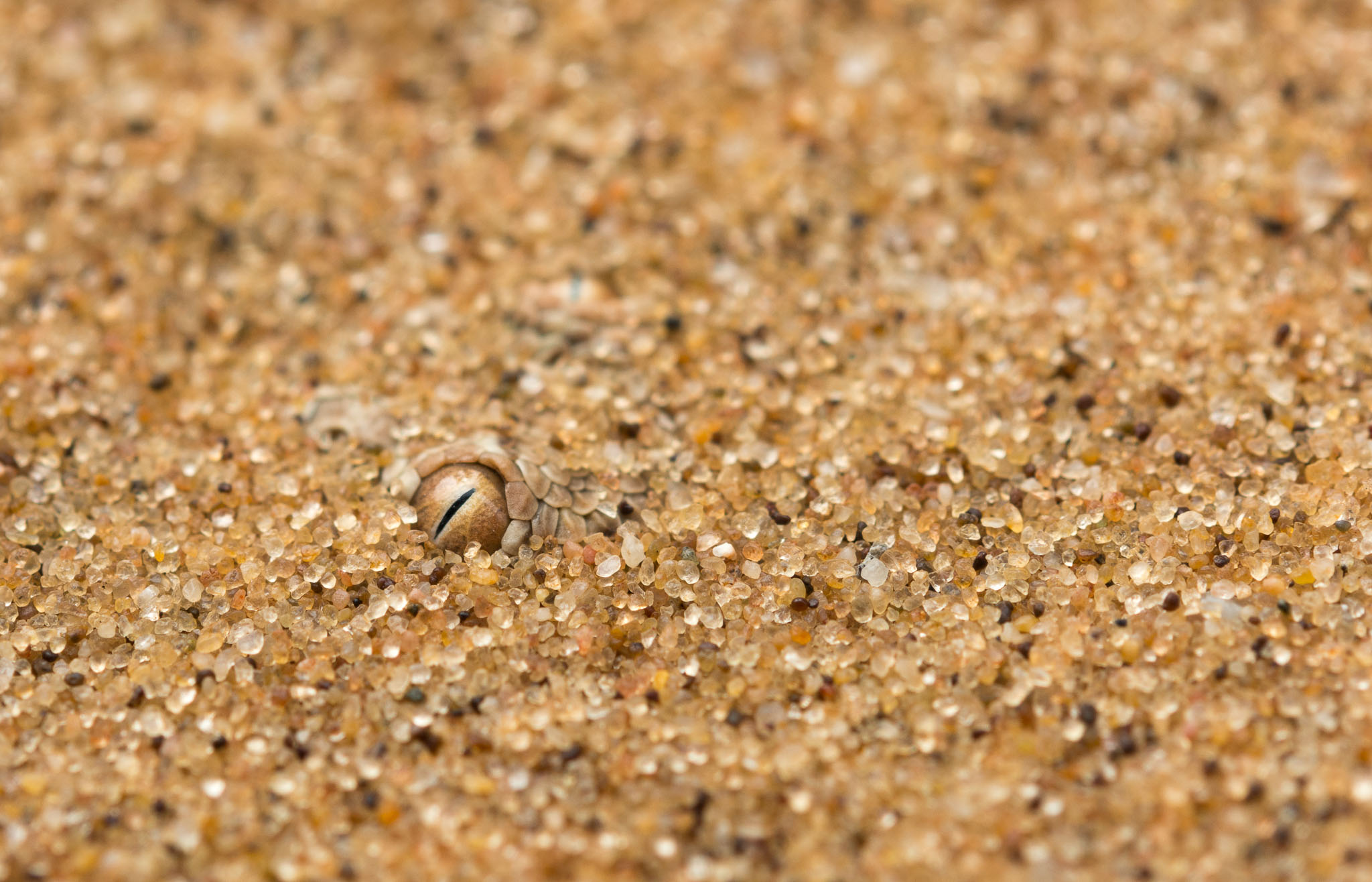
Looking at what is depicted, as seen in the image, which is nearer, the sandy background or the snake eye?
the sandy background

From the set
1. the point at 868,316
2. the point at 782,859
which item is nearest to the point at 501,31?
the point at 868,316

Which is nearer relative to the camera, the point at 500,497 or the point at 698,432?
the point at 500,497

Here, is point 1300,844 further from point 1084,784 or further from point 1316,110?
point 1316,110

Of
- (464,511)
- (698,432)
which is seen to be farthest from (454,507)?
(698,432)

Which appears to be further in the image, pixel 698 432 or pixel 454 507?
pixel 698 432

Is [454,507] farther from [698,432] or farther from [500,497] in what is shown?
[698,432]

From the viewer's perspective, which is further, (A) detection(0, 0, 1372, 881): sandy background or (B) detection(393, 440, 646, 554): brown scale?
(B) detection(393, 440, 646, 554): brown scale

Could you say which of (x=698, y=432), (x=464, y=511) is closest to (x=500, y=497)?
(x=464, y=511)

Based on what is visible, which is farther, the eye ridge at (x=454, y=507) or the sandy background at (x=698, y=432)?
the eye ridge at (x=454, y=507)

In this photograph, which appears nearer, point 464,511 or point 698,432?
point 464,511

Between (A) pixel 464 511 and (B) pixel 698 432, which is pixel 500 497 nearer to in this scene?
(A) pixel 464 511
